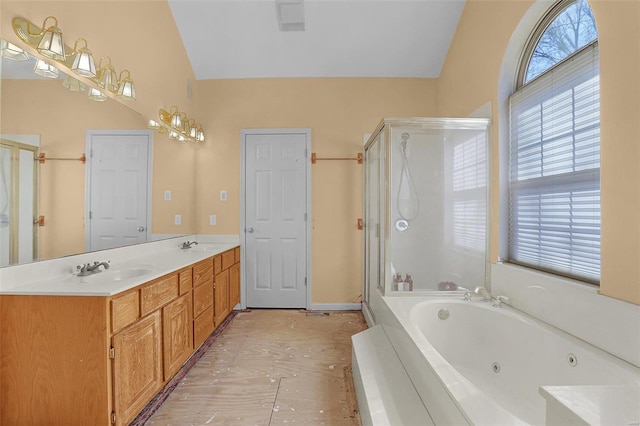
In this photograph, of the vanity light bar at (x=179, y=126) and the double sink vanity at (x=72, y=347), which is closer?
the double sink vanity at (x=72, y=347)

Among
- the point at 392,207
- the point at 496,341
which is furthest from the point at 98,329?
the point at 496,341

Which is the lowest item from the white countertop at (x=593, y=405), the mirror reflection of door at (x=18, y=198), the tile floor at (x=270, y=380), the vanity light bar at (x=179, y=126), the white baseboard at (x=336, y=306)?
the tile floor at (x=270, y=380)

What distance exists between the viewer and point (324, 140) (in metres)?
3.27

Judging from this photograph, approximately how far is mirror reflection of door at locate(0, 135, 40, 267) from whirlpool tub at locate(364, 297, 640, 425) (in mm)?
2012

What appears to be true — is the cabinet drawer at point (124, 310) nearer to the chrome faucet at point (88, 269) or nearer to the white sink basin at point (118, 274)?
the white sink basin at point (118, 274)

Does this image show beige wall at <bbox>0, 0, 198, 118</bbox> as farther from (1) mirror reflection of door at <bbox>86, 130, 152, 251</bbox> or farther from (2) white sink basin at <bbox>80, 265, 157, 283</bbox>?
(2) white sink basin at <bbox>80, 265, 157, 283</bbox>

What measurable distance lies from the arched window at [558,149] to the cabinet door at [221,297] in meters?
2.41

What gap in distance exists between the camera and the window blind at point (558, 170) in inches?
55.5

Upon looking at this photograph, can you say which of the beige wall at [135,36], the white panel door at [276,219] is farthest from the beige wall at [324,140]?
the beige wall at [135,36]

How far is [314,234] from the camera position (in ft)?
10.7

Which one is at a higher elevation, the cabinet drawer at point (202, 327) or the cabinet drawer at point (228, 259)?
the cabinet drawer at point (228, 259)

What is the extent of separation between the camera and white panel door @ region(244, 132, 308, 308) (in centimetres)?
326

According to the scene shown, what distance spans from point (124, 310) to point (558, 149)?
8.17ft

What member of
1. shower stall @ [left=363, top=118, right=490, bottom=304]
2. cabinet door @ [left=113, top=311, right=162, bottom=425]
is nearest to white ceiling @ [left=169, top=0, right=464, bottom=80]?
shower stall @ [left=363, top=118, right=490, bottom=304]
